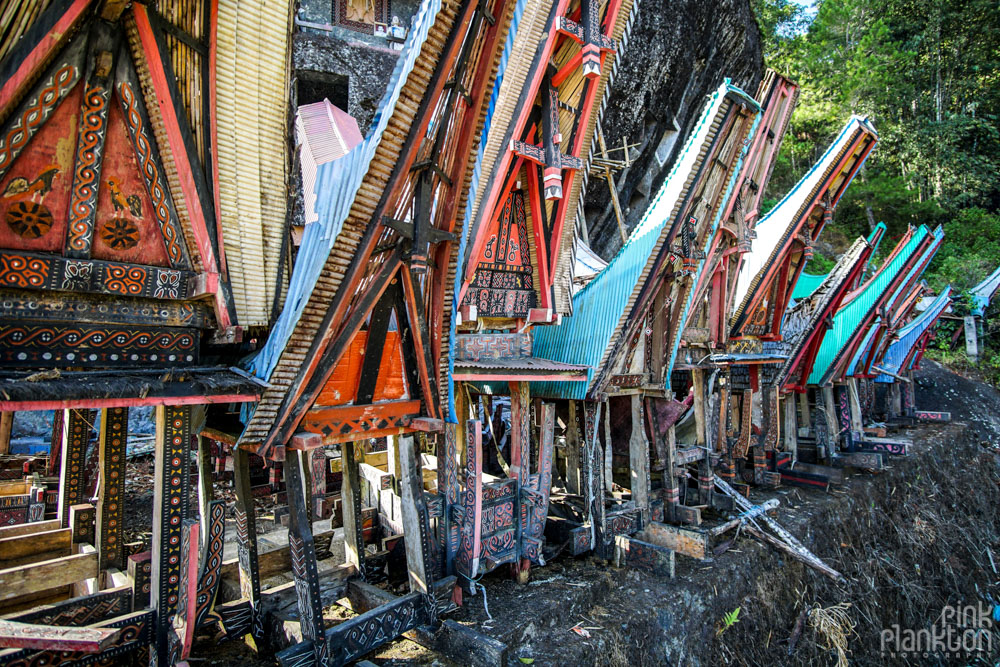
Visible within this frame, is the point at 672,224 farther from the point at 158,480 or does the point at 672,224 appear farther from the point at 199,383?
the point at 158,480

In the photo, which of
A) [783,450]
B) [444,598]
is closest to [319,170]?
[444,598]

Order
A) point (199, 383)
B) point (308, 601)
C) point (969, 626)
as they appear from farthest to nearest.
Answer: point (969, 626)
point (308, 601)
point (199, 383)

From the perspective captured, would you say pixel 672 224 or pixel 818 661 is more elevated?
pixel 672 224

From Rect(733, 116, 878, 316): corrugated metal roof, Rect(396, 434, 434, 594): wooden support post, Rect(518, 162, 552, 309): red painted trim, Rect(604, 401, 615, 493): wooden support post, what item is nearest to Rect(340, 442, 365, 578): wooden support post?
Rect(396, 434, 434, 594): wooden support post

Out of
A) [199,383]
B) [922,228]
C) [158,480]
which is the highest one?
[922,228]

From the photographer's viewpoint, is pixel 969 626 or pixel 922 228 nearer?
pixel 969 626

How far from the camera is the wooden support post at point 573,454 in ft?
29.2

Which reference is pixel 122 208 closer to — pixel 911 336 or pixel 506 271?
pixel 506 271

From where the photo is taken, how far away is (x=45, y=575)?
5.67 meters

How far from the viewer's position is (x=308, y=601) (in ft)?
15.6

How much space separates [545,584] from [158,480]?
4.74 metres

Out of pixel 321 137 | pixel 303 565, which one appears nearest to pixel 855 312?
pixel 321 137

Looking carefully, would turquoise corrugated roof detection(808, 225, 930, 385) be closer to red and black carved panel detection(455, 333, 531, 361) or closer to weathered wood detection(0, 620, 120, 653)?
red and black carved panel detection(455, 333, 531, 361)

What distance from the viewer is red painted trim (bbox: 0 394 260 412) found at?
137 inches
